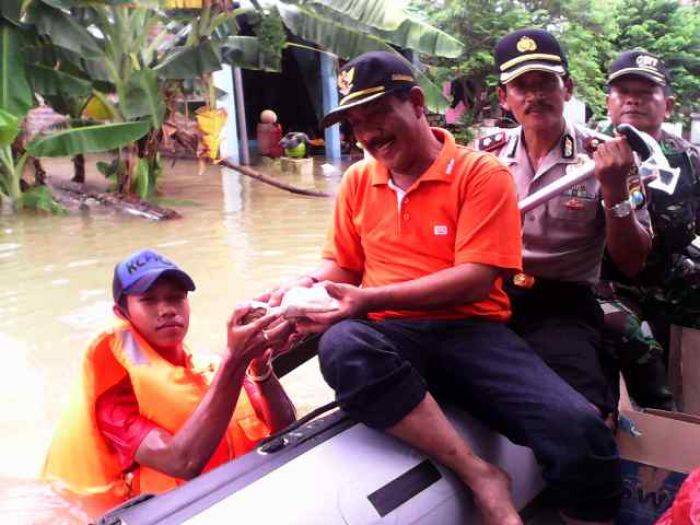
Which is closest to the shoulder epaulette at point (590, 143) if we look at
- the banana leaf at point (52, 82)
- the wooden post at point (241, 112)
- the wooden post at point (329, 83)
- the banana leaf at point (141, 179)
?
the banana leaf at point (52, 82)

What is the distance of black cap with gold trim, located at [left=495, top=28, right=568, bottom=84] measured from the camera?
2.44 m

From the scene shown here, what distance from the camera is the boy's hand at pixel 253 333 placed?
1.89 m

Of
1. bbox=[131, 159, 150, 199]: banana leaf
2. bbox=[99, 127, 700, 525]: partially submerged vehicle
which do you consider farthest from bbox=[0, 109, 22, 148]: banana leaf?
bbox=[99, 127, 700, 525]: partially submerged vehicle

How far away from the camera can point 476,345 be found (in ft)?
6.54

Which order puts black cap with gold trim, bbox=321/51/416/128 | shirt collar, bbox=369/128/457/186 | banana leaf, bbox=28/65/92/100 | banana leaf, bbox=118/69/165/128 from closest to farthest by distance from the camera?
black cap with gold trim, bbox=321/51/416/128 < shirt collar, bbox=369/128/457/186 < banana leaf, bbox=28/65/92/100 < banana leaf, bbox=118/69/165/128

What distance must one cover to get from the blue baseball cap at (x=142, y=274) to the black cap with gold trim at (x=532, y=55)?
1.26 meters

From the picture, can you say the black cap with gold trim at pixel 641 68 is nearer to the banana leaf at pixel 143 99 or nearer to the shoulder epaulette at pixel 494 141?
the shoulder epaulette at pixel 494 141

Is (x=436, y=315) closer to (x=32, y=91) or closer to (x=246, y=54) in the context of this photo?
(x=32, y=91)

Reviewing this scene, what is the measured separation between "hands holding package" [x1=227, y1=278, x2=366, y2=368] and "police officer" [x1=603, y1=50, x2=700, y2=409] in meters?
1.22

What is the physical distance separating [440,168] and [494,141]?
32.0 inches

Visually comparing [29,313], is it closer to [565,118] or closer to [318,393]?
[318,393]

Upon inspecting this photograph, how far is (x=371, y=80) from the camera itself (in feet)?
6.32

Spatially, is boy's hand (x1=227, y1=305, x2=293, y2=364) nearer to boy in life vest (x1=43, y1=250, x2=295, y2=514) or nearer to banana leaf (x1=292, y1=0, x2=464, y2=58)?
boy in life vest (x1=43, y1=250, x2=295, y2=514)

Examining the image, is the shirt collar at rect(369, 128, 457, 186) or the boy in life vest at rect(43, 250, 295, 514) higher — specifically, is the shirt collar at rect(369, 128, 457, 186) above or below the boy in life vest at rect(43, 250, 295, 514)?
above
